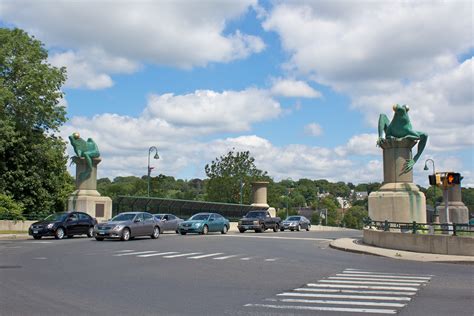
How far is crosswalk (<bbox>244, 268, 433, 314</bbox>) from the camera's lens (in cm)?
890

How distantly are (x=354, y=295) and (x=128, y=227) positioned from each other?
1802cm

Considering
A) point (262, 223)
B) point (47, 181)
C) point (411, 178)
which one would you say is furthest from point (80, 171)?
point (411, 178)

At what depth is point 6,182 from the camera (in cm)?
4312

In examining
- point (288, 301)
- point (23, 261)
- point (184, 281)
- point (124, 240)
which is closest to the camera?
point (288, 301)

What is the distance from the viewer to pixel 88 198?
3916 centimetres

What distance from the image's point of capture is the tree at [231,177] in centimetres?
8025

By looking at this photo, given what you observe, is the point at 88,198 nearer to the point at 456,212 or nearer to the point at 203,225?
the point at 203,225

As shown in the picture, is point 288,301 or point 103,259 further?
point 103,259

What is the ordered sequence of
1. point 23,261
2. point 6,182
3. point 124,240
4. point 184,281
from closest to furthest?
point 184,281 < point 23,261 < point 124,240 < point 6,182

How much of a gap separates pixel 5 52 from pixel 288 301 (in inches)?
1560

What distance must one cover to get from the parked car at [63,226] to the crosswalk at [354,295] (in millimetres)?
19229

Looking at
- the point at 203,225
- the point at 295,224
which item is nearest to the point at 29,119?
the point at 203,225

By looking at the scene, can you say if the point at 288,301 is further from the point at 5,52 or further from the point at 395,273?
the point at 5,52

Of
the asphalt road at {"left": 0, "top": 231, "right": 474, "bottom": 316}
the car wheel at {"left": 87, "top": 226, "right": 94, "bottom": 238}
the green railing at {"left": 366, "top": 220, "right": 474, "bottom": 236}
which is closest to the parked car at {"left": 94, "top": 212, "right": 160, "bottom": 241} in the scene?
the car wheel at {"left": 87, "top": 226, "right": 94, "bottom": 238}
